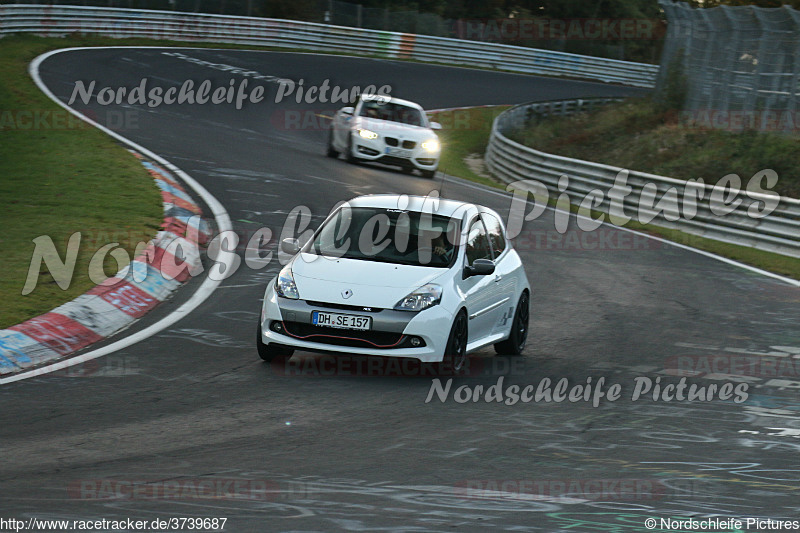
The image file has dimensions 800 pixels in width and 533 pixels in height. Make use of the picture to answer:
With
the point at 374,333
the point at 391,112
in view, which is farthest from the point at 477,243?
the point at 391,112

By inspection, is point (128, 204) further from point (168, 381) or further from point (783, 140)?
point (783, 140)

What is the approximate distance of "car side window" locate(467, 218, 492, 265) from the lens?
10.6 metres

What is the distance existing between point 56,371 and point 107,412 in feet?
4.27

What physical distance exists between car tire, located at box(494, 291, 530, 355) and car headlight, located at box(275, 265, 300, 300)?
2.35 m

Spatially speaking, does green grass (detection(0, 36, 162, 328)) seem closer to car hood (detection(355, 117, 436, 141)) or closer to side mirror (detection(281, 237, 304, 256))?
side mirror (detection(281, 237, 304, 256))

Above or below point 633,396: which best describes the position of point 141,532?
above

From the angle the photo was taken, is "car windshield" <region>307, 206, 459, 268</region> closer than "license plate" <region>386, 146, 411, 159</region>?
Yes

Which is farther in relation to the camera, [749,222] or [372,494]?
[749,222]

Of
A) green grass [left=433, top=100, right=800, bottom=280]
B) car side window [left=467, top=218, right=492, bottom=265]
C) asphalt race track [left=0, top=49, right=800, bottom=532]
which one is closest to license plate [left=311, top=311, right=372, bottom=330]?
asphalt race track [left=0, top=49, right=800, bottom=532]

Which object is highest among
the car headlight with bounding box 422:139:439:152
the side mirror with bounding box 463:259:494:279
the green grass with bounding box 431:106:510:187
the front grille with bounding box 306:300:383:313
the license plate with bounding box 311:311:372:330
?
the side mirror with bounding box 463:259:494:279

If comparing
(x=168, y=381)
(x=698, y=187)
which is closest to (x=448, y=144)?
(x=698, y=187)

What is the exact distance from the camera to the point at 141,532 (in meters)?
5.44

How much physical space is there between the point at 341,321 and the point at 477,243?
2042mm

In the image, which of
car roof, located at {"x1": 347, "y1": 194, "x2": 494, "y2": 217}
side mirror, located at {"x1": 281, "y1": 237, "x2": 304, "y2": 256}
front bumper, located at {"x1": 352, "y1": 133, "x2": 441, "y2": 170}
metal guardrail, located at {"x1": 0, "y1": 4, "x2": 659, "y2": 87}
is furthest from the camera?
metal guardrail, located at {"x1": 0, "y1": 4, "x2": 659, "y2": 87}
